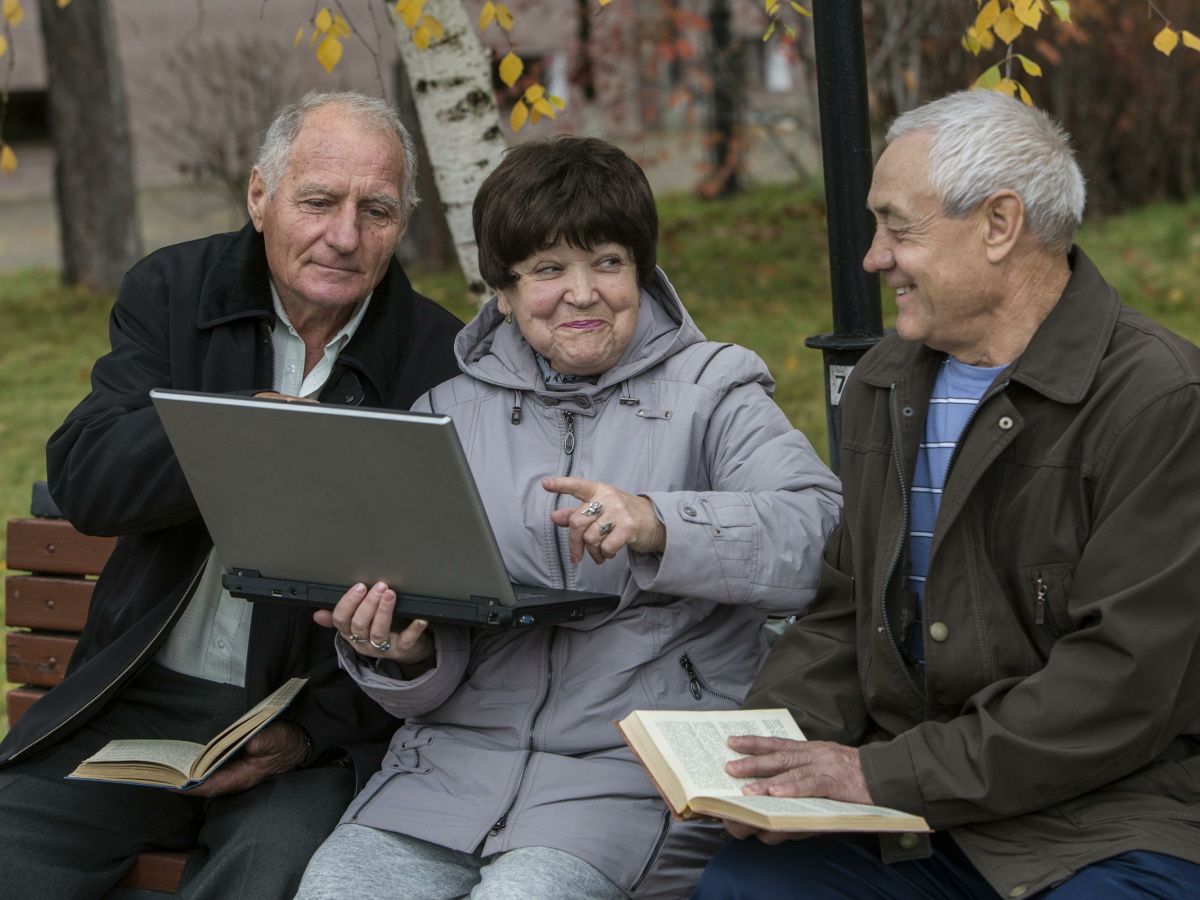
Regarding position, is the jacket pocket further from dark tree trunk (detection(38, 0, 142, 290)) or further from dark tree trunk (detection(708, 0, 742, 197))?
dark tree trunk (detection(38, 0, 142, 290))

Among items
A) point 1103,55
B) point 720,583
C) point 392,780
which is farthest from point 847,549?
point 1103,55

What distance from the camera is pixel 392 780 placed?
9.67 ft

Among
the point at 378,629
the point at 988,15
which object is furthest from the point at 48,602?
the point at 988,15

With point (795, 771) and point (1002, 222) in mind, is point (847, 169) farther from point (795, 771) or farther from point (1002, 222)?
point (795, 771)

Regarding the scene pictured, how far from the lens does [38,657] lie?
12.6 ft

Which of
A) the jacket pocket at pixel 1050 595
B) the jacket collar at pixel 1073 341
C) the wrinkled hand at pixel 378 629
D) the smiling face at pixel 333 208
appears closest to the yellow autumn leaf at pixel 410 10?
the smiling face at pixel 333 208

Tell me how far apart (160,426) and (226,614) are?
1.76ft

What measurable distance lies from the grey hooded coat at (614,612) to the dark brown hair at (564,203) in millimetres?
185

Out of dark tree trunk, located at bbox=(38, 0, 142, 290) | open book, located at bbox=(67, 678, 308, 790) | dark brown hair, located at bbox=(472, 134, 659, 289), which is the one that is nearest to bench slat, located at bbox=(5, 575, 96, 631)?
open book, located at bbox=(67, 678, 308, 790)

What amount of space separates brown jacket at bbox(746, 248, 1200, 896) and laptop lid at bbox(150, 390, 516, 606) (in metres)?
0.78

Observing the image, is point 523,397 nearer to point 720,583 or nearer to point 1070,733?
point 720,583

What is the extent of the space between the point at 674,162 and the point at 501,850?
18.5 m

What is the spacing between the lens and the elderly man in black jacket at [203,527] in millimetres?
3076

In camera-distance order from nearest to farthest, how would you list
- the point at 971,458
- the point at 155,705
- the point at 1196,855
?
the point at 1196,855 < the point at 971,458 < the point at 155,705
